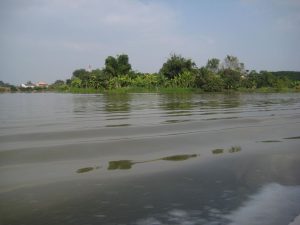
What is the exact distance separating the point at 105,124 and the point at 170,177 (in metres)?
5.40

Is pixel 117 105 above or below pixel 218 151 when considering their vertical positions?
above

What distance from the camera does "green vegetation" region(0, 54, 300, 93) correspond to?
55.6 meters

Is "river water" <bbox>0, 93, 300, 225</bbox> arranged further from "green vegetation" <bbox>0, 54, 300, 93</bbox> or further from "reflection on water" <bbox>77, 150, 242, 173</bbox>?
"green vegetation" <bbox>0, 54, 300, 93</bbox>

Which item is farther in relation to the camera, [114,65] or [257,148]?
[114,65]

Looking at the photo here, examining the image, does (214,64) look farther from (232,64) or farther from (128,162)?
(128,162)

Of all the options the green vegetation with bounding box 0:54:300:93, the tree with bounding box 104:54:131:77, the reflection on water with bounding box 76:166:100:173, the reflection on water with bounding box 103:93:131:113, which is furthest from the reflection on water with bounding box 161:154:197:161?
the tree with bounding box 104:54:131:77

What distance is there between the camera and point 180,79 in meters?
57.3

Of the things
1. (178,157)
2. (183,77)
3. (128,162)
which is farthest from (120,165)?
(183,77)

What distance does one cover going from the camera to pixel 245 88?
60.8 meters

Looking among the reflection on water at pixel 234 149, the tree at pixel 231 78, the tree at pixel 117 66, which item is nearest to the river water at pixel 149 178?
the reflection on water at pixel 234 149

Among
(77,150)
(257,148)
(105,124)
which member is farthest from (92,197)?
(105,124)

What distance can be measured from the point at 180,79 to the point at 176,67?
16.6ft

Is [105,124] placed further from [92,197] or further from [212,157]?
[92,197]

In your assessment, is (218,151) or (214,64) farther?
(214,64)
